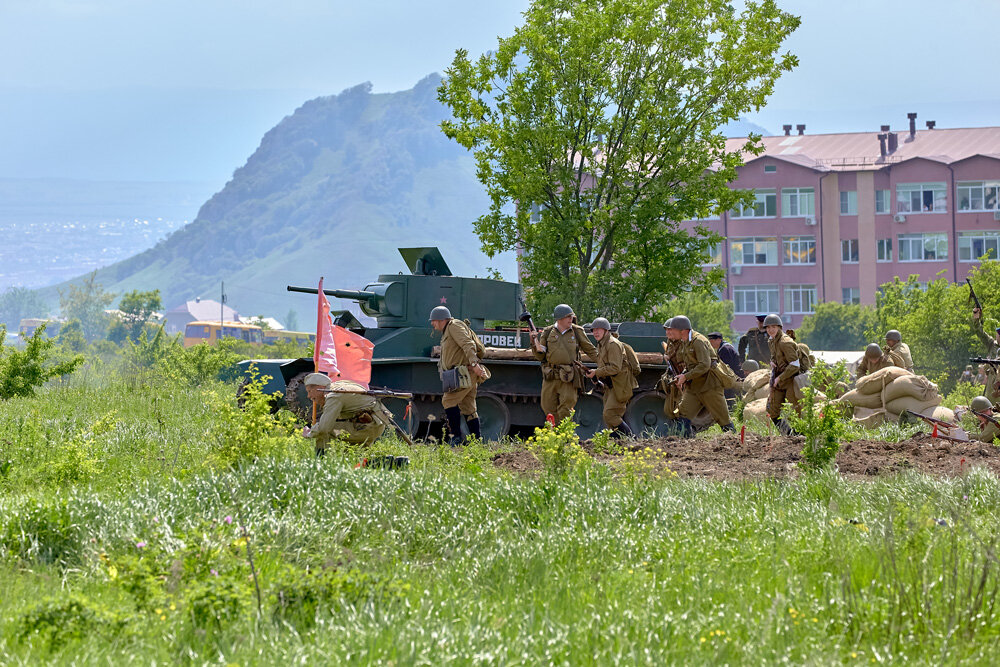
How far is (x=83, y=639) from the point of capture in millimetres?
5109

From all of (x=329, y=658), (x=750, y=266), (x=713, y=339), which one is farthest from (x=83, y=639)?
(x=750, y=266)

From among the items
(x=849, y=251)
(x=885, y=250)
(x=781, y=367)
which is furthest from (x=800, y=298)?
(x=781, y=367)

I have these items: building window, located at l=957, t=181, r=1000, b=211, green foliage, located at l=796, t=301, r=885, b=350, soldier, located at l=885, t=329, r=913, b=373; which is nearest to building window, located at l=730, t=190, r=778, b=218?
green foliage, located at l=796, t=301, r=885, b=350

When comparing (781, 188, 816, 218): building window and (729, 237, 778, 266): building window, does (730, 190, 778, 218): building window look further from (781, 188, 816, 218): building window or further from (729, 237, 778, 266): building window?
(729, 237, 778, 266): building window

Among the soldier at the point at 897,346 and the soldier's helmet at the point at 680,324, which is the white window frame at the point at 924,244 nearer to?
the soldier at the point at 897,346

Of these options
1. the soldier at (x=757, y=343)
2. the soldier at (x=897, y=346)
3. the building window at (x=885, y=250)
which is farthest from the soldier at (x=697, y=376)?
the building window at (x=885, y=250)

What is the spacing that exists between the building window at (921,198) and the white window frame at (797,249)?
4757 millimetres

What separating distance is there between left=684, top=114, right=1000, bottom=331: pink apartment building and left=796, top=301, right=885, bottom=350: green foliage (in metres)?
3.65

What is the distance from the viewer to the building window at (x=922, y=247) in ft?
189

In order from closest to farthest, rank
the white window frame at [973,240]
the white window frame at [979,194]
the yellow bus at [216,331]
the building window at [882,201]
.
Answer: the white window frame at [979,194] < the white window frame at [973,240] < the building window at [882,201] < the yellow bus at [216,331]

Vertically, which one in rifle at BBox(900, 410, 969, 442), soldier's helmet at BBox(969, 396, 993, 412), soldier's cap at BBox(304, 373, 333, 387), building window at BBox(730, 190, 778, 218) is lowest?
rifle at BBox(900, 410, 969, 442)

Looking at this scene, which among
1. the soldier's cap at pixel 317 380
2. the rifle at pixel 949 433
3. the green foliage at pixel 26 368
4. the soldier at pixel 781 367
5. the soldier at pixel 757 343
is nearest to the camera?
the soldier's cap at pixel 317 380

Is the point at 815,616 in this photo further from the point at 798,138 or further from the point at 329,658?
the point at 798,138

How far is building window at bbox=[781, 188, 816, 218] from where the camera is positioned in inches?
2319
